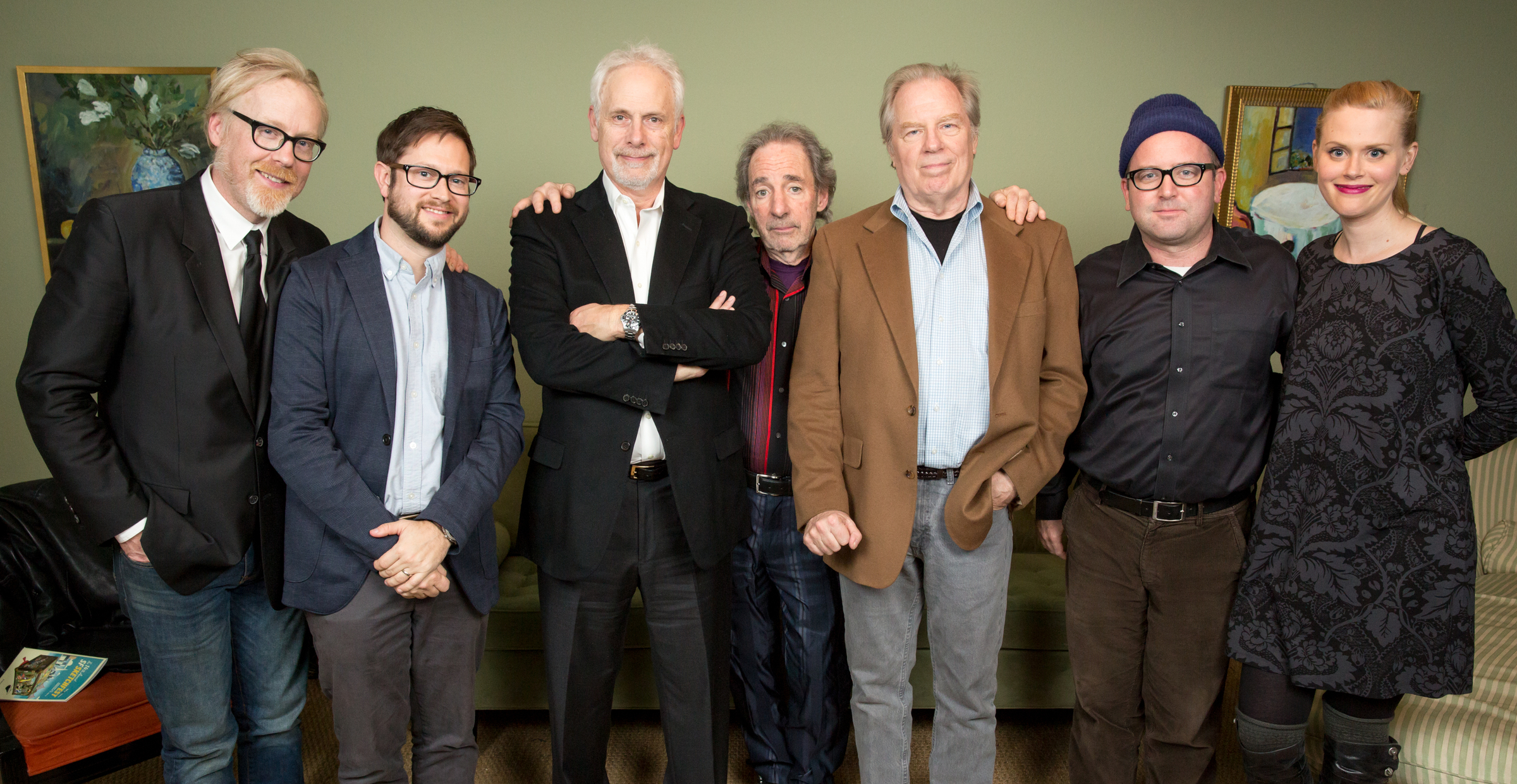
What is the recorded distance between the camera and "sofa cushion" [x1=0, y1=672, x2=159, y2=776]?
7.79 feet

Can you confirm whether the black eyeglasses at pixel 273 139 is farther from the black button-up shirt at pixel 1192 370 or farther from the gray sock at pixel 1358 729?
the gray sock at pixel 1358 729

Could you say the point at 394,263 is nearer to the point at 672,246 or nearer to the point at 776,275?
the point at 672,246

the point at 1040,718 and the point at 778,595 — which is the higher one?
the point at 778,595

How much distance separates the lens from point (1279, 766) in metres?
2.12

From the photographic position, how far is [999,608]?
221cm

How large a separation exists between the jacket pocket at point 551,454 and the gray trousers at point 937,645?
0.77 metres

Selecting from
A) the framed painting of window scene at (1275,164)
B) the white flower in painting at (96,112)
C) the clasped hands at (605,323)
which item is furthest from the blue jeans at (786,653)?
the white flower in painting at (96,112)

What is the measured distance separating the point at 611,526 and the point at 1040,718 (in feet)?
6.52

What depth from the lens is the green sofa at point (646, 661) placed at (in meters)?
3.08

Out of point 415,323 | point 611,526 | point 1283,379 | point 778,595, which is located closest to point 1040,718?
point 778,595

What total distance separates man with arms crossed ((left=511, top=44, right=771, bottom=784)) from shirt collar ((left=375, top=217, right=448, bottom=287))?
0.62 ft

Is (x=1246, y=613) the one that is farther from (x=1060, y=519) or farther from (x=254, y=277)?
(x=254, y=277)

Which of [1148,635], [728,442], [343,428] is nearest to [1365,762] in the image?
[1148,635]

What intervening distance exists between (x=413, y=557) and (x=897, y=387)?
1140mm
